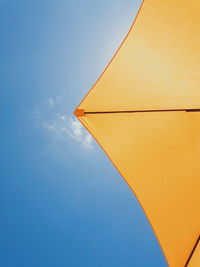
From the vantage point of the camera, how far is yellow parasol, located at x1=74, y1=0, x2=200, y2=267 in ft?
8.52

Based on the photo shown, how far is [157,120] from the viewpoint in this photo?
2834 millimetres

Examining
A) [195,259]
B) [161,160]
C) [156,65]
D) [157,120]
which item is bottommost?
[195,259]

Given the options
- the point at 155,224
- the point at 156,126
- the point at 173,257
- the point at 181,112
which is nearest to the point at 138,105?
the point at 156,126

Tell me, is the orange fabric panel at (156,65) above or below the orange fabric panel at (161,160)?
above

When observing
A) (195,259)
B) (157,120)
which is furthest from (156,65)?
(195,259)

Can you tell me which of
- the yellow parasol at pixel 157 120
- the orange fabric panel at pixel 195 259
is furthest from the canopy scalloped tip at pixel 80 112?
the orange fabric panel at pixel 195 259

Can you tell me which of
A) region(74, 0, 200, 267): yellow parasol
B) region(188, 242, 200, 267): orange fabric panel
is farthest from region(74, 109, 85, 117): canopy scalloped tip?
region(188, 242, 200, 267): orange fabric panel

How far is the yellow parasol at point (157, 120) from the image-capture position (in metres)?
2.60

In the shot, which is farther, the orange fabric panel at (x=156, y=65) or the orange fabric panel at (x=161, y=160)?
the orange fabric panel at (x=161, y=160)

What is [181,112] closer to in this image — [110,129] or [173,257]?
[110,129]

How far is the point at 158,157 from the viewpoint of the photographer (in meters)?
2.88

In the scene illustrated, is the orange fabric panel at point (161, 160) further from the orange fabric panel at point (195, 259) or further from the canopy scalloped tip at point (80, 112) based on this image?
the orange fabric panel at point (195, 259)

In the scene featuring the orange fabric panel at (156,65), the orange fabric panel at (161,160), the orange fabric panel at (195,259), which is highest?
the orange fabric panel at (156,65)

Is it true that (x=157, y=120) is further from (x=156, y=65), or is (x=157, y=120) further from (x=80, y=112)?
(x=80, y=112)
